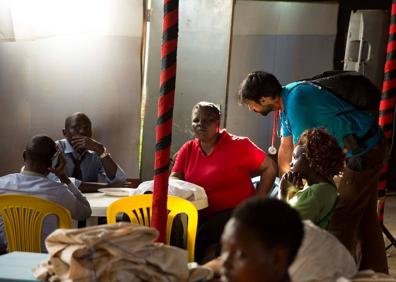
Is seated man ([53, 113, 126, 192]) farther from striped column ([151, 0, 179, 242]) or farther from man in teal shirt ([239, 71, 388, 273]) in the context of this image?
striped column ([151, 0, 179, 242])

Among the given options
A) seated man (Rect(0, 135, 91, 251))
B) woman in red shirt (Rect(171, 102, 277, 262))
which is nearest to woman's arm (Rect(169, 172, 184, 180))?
woman in red shirt (Rect(171, 102, 277, 262))

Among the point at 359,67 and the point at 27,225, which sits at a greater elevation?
the point at 359,67

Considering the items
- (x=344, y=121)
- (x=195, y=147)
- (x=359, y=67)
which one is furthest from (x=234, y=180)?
(x=359, y=67)

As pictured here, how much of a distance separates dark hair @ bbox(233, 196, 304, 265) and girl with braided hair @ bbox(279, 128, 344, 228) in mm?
1070

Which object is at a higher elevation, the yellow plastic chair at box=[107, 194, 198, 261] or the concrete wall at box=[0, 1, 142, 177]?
the concrete wall at box=[0, 1, 142, 177]

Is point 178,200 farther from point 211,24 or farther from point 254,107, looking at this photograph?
point 211,24

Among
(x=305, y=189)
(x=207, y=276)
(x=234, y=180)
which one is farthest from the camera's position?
(x=234, y=180)

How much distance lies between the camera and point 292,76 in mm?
7316

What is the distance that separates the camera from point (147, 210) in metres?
4.07

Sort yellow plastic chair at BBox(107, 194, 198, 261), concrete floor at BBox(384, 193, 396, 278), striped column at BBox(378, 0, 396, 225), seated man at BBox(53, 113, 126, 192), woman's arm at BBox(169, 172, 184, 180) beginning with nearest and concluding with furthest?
yellow plastic chair at BBox(107, 194, 198, 261), woman's arm at BBox(169, 172, 184, 180), seated man at BBox(53, 113, 126, 192), striped column at BBox(378, 0, 396, 225), concrete floor at BBox(384, 193, 396, 278)

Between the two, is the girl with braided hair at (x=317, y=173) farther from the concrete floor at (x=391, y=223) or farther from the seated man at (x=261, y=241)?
the concrete floor at (x=391, y=223)

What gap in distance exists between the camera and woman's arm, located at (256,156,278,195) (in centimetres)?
480

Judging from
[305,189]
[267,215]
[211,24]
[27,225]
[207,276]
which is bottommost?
[27,225]

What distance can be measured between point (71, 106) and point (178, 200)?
2.51 m
